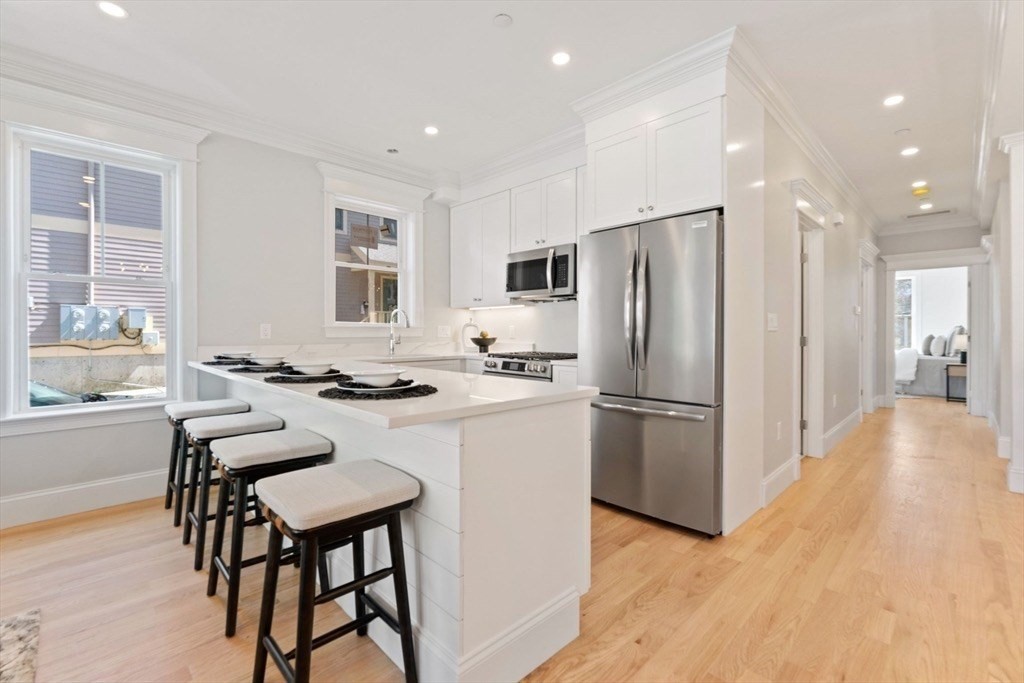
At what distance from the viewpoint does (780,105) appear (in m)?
3.04

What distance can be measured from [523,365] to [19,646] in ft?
9.26

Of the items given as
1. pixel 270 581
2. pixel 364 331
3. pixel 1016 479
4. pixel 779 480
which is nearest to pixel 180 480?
pixel 270 581

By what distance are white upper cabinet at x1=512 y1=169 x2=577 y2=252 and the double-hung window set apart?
8.55 ft

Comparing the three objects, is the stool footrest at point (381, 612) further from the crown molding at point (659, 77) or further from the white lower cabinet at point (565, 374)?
the crown molding at point (659, 77)

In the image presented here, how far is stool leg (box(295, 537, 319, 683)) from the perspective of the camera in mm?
1144

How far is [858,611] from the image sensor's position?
6.00 feet

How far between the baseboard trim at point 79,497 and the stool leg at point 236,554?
1.92 metres

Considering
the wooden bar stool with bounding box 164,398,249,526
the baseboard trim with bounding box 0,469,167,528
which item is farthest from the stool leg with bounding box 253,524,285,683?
the baseboard trim with bounding box 0,469,167,528

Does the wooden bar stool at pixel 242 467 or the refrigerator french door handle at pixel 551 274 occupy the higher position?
the refrigerator french door handle at pixel 551 274

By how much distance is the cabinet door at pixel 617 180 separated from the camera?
2787mm

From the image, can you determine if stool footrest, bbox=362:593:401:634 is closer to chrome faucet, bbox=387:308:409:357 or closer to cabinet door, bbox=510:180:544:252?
chrome faucet, bbox=387:308:409:357

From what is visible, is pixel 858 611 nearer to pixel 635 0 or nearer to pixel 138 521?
pixel 635 0

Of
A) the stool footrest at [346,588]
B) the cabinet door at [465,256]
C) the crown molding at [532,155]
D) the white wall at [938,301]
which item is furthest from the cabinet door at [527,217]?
the white wall at [938,301]

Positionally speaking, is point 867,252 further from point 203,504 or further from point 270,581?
point 203,504
